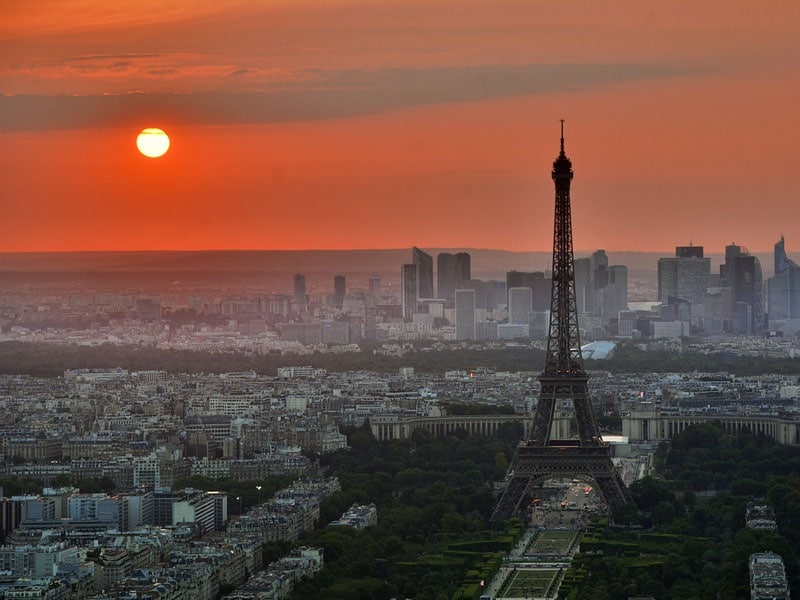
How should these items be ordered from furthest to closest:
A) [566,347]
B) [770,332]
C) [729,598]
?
[770,332]
[566,347]
[729,598]

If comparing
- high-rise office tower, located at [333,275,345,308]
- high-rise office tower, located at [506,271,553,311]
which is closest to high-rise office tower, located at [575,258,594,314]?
high-rise office tower, located at [506,271,553,311]

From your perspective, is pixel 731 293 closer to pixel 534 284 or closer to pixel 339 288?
pixel 534 284

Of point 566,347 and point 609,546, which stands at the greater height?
point 566,347

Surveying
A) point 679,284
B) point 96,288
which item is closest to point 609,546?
point 679,284

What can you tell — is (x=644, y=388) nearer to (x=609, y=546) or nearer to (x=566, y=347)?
(x=566, y=347)

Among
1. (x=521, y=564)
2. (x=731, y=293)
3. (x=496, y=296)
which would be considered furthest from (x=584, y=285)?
(x=521, y=564)
